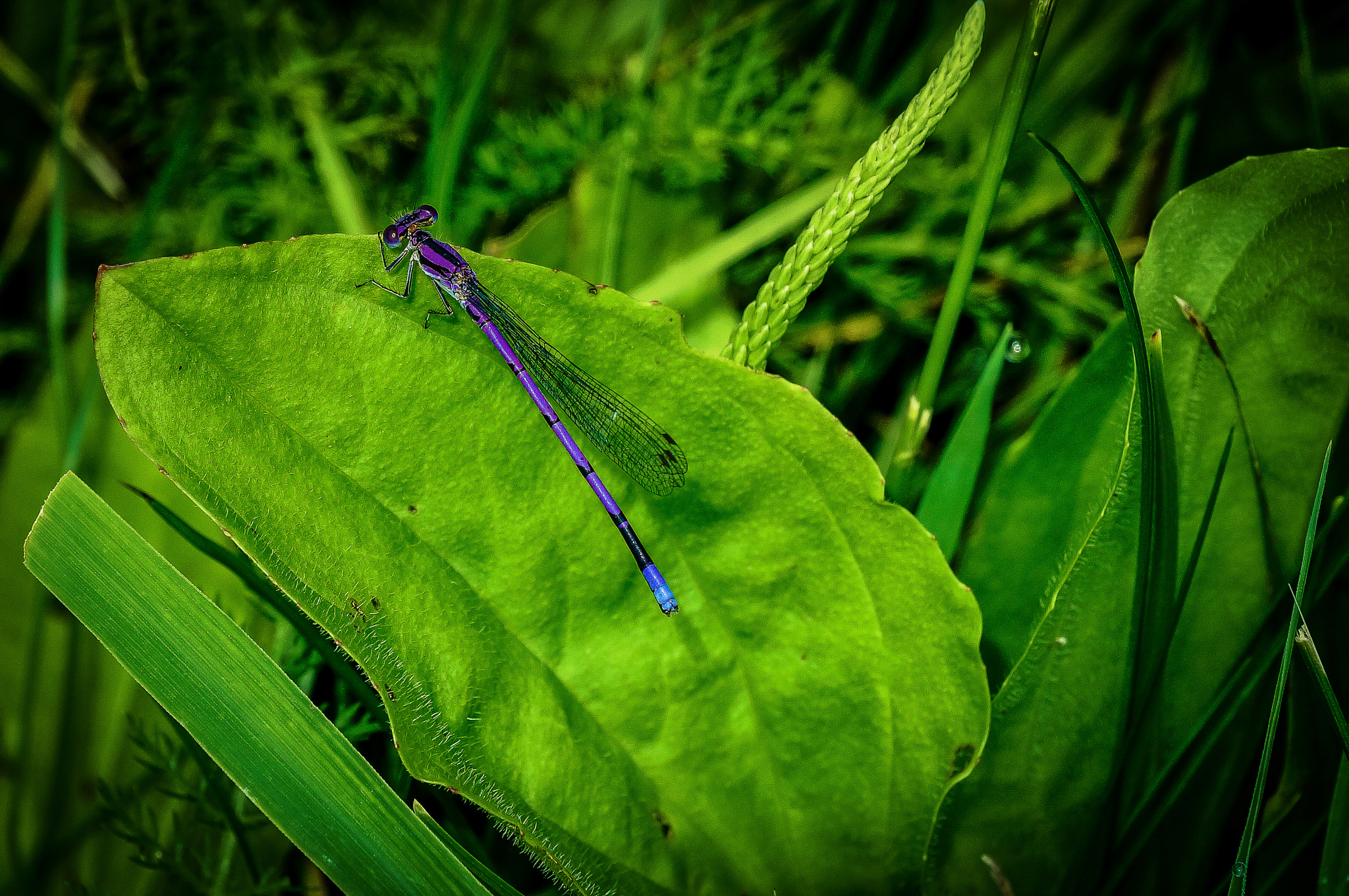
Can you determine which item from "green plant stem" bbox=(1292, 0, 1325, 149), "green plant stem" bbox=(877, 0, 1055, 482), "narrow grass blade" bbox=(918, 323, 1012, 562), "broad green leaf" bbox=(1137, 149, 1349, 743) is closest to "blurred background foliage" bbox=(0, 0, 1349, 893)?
"green plant stem" bbox=(1292, 0, 1325, 149)

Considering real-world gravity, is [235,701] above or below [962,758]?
above

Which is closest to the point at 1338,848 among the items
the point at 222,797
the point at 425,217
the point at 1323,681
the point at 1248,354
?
the point at 1323,681

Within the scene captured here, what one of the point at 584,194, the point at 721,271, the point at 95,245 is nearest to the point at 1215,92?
the point at 721,271

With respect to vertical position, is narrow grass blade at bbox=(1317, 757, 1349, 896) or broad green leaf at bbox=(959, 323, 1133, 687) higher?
broad green leaf at bbox=(959, 323, 1133, 687)

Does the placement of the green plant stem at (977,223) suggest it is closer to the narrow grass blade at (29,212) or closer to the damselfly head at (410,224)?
the damselfly head at (410,224)

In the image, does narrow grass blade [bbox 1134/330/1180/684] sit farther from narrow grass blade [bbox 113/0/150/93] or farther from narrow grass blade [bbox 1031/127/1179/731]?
narrow grass blade [bbox 113/0/150/93]

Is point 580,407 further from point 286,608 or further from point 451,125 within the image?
point 451,125

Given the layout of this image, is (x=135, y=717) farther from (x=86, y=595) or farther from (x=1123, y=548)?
(x=1123, y=548)
